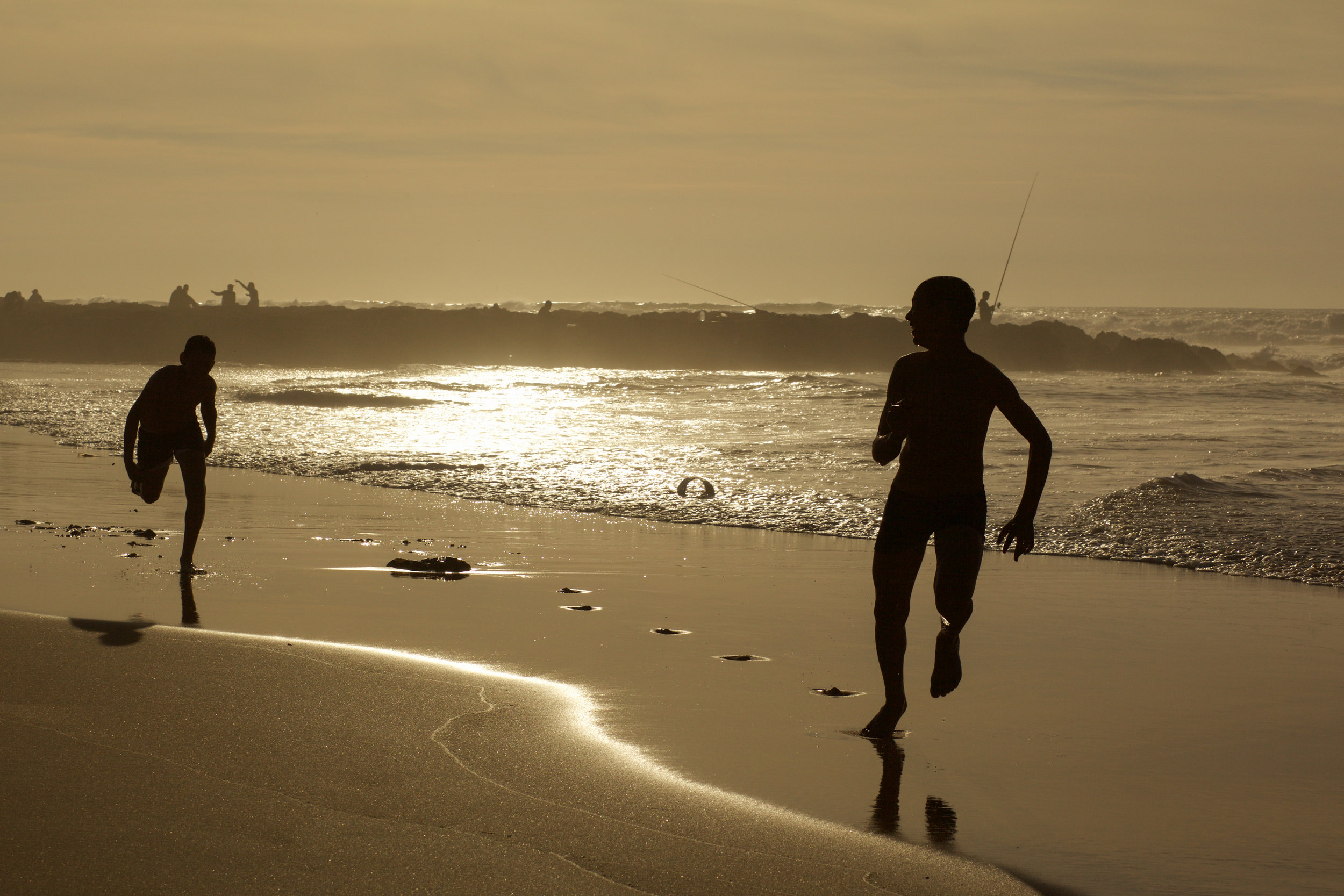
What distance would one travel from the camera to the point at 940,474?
13.0ft

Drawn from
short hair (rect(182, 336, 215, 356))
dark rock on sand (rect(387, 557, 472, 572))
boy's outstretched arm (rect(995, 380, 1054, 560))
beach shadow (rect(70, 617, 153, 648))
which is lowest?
beach shadow (rect(70, 617, 153, 648))

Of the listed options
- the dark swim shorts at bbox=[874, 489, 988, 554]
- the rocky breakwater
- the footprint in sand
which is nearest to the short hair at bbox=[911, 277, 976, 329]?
the dark swim shorts at bbox=[874, 489, 988, 554]

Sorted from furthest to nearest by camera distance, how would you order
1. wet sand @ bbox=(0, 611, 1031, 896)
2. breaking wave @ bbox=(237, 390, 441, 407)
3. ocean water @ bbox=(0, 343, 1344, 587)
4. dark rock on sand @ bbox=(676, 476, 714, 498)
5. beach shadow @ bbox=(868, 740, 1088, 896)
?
1. breaking wave @ bbox=(237, 390, 441, 407)
2. dark rock on sand @ bbox=(676, 476, 714, 498)
3. ocean water @ bbox=(0, 343, 1344, 587)
4. beach shadow @ bbox=(868, 740, 1088, 896)
5. wet sand @ bbox=(0, 611, 1031, 896)

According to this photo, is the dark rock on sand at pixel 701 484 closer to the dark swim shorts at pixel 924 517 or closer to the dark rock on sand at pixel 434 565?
the dark rock on sand at pixel 434 565

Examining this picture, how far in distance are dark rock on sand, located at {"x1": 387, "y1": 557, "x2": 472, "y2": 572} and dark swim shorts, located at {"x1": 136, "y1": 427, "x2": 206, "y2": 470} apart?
129cm

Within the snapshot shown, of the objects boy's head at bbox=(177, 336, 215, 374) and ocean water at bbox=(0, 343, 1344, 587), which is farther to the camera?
ocean water at bbox=(0, 343, 1344, 587)

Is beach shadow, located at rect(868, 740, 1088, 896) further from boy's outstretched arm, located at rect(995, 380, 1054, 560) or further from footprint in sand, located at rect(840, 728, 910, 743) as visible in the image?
boy's outstretched arm, located at rect(995, 380, 1054, 560)

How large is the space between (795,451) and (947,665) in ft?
35.5

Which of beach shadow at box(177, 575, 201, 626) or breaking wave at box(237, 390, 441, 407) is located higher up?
breaking wave at box(237, 390, 441, 407)

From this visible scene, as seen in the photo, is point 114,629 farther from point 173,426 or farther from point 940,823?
point 940,823

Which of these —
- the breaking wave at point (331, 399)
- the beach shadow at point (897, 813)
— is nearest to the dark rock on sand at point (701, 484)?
the beach shadow at point (897, 813)

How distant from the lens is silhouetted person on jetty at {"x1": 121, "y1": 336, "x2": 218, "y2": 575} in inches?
279

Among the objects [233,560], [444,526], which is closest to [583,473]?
[444,526]

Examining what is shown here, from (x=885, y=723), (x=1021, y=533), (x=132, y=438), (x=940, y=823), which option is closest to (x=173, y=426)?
(x=132, y=438)
